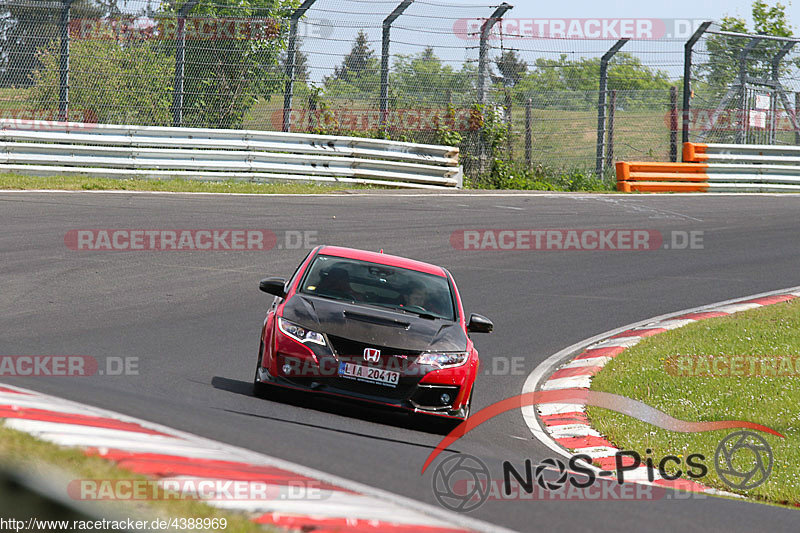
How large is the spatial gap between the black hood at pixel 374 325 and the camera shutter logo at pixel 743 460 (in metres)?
2.31

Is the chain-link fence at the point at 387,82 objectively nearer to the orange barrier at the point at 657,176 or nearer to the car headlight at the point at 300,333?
the orange barrier at the point at 657,176

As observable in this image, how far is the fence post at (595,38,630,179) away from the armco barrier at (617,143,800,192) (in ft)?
3.92

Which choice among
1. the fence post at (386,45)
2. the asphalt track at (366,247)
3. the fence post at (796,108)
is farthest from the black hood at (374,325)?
the fence post at (796,108)

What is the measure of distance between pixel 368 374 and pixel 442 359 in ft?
2.08

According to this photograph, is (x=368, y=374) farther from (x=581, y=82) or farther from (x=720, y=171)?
(x=720, y=171)

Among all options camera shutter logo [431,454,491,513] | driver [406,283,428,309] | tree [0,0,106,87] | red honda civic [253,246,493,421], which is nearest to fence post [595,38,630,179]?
tree [0,0,106,87]

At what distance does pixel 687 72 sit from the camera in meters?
24.3

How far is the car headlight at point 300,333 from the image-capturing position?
739 centimetres

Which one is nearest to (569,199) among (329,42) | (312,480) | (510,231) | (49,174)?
(510,231)

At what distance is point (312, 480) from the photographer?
4.36m

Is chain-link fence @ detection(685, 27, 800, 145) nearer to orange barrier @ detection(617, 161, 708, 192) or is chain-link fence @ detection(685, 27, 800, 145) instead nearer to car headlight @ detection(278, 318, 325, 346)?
orange barrier @ detection(617, 161, 708, 192)

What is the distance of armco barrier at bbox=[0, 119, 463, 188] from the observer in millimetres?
18422

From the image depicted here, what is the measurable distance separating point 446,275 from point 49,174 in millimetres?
12118

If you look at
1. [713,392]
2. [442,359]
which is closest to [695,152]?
[713,392]
